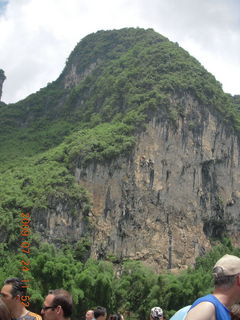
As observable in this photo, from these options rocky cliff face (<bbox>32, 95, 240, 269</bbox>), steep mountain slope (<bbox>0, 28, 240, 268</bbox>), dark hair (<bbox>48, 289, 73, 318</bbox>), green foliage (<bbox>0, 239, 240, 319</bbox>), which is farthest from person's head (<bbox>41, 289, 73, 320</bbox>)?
rocky cliff face (<bbox>32, 95, 240, 269</bbox>)

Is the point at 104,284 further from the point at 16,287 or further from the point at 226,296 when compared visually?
the point at 226,296

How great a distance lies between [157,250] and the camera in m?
43.0

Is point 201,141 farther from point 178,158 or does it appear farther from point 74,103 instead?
point 74,103

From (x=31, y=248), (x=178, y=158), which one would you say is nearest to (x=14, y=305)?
(x=31, y=248)

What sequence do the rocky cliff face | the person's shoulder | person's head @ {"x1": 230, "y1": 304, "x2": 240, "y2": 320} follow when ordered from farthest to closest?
the rocky cliff face, person's head @ {"x1": 230, "y1": 304, "x2": 240, "y2": 320}, the person's shoulder

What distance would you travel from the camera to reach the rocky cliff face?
139 feet

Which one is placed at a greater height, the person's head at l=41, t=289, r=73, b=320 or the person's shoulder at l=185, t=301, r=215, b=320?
the person's shoulder at l=185, t=301, r=215, b=320

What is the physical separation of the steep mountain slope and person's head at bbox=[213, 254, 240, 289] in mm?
34916

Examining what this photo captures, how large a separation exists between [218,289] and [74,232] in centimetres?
3744

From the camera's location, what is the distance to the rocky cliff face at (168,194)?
139ft

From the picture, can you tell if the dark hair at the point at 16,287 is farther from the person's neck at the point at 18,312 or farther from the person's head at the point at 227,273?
the person's head at the point at 227,273

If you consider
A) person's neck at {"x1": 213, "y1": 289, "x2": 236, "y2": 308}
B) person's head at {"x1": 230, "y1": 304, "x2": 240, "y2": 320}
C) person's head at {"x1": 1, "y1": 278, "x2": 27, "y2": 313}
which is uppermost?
person's neck at {"x1": 213, "y1": 289, "x2": 236, "y2": 308}

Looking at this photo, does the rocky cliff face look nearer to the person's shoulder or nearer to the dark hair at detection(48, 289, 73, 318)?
the dark hair at detection(48, 289, 73, 318)

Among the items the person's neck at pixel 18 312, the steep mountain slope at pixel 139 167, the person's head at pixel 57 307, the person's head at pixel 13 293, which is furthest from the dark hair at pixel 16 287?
the steep mountain slope at pixel 139 167
